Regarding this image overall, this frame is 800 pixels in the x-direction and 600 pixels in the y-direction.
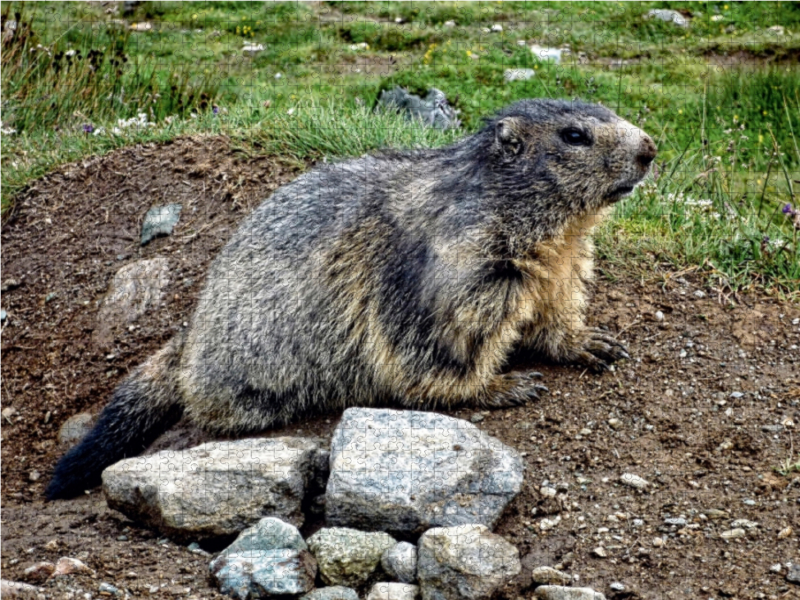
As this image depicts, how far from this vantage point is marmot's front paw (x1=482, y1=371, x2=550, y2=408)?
5.93m

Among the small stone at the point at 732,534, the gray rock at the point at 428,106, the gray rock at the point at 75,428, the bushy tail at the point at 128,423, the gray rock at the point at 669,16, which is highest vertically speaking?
the gray rock at the point at 669,16

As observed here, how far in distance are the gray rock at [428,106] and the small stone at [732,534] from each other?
22.7 feet

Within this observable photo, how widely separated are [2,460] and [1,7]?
7.24 m

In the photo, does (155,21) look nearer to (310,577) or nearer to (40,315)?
(40,315)

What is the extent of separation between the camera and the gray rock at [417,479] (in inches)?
195

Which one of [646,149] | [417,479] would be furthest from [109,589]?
[646,149]

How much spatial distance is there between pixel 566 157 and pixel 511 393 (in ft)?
4.57

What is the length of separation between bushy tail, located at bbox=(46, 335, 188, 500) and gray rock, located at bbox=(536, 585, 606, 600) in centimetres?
315

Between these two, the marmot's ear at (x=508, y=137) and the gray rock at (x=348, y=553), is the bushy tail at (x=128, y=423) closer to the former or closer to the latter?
the gray rock at (x=348, y=553)

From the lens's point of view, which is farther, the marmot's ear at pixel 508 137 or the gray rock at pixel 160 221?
the gray rock at pixel 160 221

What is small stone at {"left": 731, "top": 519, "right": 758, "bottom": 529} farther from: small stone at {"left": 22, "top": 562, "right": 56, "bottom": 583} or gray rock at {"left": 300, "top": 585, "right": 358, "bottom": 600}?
small stone at {"left": 22, "top": 562, "right": 56, "bottom": 583}

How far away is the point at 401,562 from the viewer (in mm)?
4660

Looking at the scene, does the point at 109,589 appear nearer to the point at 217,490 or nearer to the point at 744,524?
the point at 217,490

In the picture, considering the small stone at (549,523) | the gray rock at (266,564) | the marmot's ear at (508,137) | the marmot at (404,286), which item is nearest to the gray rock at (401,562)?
the gray rock at (266,564)
